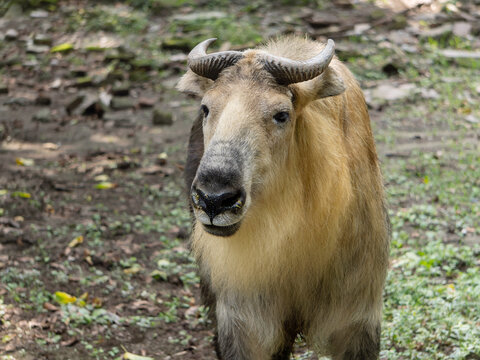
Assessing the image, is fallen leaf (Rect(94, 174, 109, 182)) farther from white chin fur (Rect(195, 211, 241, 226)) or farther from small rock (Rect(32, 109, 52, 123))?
white chin fur (Rect(195, 211, 241, 226))

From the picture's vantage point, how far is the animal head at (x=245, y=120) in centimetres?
342

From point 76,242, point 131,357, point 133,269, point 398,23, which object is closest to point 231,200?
point 131,357

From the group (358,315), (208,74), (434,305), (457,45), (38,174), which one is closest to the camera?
(208,74)

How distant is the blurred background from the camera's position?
5488 mm

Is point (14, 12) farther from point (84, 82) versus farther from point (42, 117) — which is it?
point (42, 117)

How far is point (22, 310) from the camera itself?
17.9ft

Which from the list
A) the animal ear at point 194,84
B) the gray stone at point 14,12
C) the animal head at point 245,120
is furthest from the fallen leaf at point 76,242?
the gray stone at point 14,12

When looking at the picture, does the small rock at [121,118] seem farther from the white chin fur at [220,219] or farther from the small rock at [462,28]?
the white chin fur at [220,219]

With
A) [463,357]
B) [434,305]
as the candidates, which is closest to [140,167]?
[434,305]

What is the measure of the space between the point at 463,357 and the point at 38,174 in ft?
17.4

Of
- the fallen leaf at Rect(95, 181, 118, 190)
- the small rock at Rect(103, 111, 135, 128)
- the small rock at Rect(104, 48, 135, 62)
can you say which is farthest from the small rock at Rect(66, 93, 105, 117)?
the fallen leaf at Rect(95, 181, 118, 190)

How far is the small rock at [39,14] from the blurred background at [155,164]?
0.04 metres

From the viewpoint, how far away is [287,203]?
3.93 meters

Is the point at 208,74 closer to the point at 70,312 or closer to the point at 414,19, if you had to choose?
the point at 70,312
